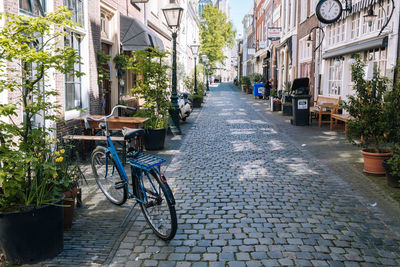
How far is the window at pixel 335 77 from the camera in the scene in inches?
551

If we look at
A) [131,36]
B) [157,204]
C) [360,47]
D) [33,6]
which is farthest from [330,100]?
[157,204]

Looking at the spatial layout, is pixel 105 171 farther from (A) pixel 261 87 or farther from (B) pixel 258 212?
(A) pixel 261 87

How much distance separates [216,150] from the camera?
903 centimetres

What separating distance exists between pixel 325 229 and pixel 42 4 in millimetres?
6095

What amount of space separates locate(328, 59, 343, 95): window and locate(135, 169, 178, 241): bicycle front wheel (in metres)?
11.4

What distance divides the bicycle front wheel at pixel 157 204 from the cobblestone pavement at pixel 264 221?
147mm

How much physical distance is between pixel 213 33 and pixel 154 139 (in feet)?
153

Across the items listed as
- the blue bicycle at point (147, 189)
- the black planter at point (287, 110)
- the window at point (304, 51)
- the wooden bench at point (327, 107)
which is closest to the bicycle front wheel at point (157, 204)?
the blue bicycle at point (147, 189)

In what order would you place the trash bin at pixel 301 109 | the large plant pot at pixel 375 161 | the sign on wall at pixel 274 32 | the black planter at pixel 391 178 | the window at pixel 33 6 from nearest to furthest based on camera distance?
1. the black planter at pixel 391 178
2. the window at pixel 33 6
3. the large plant pot at pixel 375 161
4. the trash bin at pixel 301 109
5. the sign on wall at pixel 274 32

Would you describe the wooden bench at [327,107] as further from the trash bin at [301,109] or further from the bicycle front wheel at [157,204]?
the bicycle front wheel at [157,204]

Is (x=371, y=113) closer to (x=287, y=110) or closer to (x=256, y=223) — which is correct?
(x=256, y=223)

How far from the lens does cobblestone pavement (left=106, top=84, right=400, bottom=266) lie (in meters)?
3.64

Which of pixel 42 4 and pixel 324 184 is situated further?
pixel 42 4

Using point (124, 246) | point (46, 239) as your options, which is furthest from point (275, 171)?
point (46, 239)
